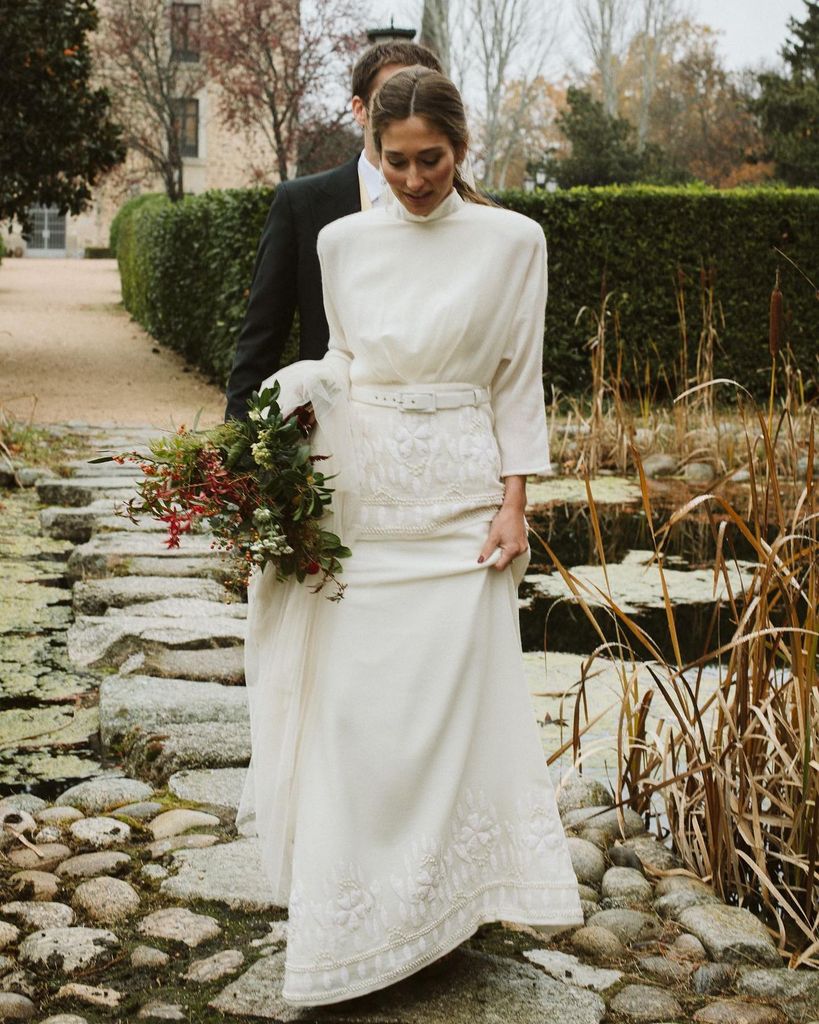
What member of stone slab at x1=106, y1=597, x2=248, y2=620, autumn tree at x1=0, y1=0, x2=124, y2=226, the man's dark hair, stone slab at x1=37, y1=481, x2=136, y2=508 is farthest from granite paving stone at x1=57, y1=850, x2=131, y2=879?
autumn tree at x1=0, y1=0, x2=124, y2=226

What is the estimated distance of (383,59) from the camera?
293 centimetres

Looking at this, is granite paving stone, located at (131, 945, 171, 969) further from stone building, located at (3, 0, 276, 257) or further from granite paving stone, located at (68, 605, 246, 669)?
stone building, located at (3, 0, 276, 257)

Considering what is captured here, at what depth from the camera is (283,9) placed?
21.9m

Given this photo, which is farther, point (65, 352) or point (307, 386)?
point (65, 352)

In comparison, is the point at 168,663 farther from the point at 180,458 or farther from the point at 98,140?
the point at 98,140

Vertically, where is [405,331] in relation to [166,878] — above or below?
above

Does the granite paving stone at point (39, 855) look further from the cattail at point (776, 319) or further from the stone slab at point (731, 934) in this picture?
the cattail at point (776, 319)

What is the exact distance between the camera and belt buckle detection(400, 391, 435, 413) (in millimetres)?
2436

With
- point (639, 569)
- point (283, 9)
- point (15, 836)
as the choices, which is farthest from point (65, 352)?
point (15, 836)

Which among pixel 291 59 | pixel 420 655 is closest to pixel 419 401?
pixel 420 655

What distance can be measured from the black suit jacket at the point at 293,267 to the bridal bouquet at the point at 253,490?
723mm

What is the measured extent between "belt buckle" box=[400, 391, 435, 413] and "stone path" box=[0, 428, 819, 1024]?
1.03 m

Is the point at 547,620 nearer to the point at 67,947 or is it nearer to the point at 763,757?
the point at 763,757

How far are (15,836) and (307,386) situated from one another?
1414 millimetres
